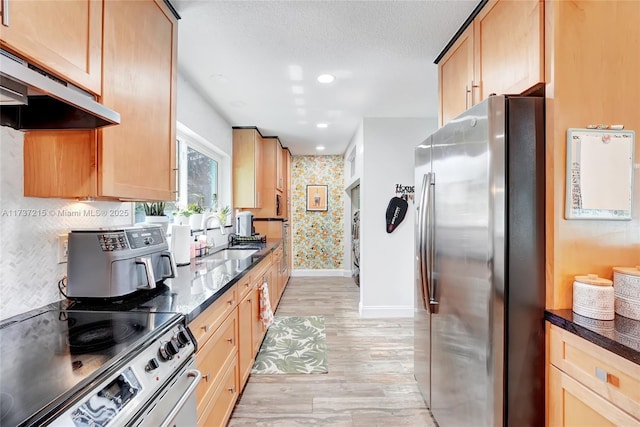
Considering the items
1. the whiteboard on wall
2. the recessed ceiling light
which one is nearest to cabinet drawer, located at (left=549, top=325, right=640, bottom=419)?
the whiteboard on wall

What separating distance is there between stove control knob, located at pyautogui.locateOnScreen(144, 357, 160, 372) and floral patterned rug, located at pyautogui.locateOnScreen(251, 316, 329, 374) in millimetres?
1698

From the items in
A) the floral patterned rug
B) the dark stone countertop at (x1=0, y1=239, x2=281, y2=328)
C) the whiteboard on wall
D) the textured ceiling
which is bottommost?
the floral patterned rug

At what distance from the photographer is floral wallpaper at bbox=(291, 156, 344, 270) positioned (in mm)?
6211

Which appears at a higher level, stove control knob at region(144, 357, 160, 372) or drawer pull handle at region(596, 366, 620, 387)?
stove control knob at region(144, 357, 160, 372)

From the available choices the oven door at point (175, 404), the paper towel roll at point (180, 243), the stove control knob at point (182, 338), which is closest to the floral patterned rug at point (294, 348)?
the paper towel roll at point (180, 243)

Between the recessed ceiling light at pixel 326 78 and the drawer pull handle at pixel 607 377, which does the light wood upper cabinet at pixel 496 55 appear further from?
the drawer pull handle at pixel 607 377

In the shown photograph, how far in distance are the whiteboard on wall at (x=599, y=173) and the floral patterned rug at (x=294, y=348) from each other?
6.84ft

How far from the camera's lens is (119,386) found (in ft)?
2.70

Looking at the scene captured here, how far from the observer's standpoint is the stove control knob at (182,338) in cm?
113

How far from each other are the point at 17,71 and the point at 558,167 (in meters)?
1.81

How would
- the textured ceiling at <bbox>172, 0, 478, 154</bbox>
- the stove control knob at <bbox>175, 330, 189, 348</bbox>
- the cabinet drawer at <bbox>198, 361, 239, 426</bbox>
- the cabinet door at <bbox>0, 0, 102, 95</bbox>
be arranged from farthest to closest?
the textured ceiling at <bbox>172, 0, 478, 154</bbox>
the cabinet drawer at <bbox>198, 361, 239, 426</bbox>
the stove control knob at <bbox>175, 330, 189, 348</bbox>
the cabinet door at <bbox>0, 0, 102, 95</bbox>

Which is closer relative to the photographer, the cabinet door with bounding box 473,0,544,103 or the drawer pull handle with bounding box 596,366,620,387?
the drawer pull handle with bounding box 596,366,620,387

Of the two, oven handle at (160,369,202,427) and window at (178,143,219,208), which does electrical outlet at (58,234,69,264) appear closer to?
oven handle at (160,369,202,427)

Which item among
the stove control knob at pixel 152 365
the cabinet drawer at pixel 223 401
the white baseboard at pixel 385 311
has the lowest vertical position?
the white baseboard at pixel 385 311
